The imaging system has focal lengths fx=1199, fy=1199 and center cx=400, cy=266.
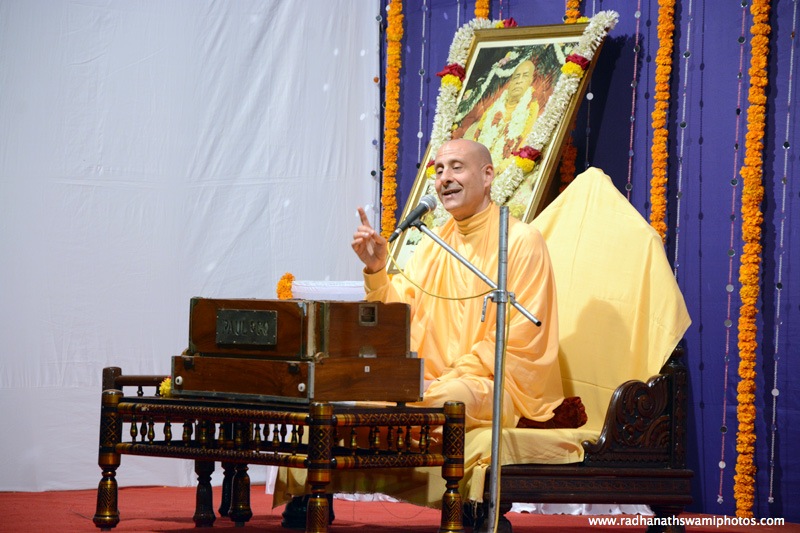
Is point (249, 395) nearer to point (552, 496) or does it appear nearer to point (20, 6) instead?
point (552, 496)

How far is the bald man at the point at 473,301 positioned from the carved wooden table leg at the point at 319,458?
2.64 feet

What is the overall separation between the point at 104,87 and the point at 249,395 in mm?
3317

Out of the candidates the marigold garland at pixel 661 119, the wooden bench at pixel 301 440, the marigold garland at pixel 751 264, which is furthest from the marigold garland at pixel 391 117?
the wooden bench at pixel 301 440

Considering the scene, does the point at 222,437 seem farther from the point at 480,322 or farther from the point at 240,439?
the point at 480,322

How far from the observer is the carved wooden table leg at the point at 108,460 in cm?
401

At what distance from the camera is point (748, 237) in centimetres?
557

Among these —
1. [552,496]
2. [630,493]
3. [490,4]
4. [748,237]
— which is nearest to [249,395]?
[552,496]

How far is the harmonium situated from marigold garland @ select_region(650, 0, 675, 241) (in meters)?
2.26

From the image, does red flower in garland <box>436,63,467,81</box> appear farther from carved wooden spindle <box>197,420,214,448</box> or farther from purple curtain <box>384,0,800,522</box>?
carved wooden spindle <box>197,420,214,448</box>

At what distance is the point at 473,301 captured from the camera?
4.70 m

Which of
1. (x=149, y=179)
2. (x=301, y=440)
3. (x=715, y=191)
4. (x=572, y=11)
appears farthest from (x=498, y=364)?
(x=149, y=179)

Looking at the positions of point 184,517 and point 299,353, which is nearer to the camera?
point 299,353

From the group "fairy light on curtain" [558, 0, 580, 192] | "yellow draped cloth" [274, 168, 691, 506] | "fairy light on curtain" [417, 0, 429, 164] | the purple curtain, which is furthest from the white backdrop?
"yellow draped cloth" [274, 168, 691, 506]

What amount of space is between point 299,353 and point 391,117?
3.74 meters
